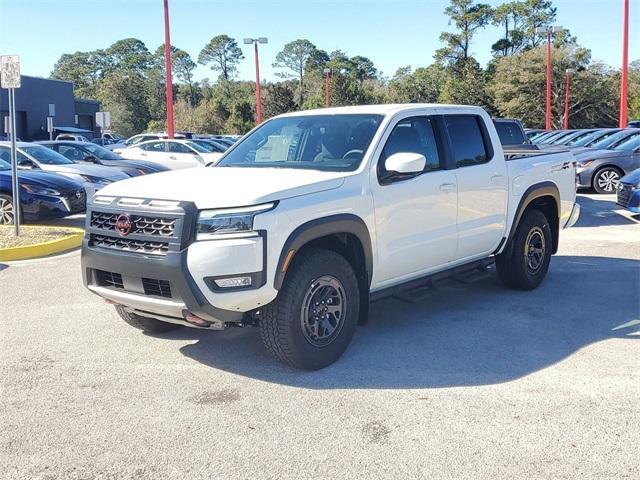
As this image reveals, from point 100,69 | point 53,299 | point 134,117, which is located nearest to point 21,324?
point 53,299

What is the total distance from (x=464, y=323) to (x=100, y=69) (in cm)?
13427

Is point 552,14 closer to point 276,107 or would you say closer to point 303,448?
point 276,107

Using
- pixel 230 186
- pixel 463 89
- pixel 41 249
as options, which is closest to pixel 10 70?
pixel 41 249

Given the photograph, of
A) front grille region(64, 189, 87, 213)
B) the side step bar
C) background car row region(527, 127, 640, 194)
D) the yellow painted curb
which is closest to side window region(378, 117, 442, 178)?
the side step bar

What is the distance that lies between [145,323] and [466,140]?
130 inches

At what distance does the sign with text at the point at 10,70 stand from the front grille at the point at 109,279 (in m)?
6.07

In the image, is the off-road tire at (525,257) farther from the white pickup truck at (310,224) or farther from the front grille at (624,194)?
the front grille at (624,194)

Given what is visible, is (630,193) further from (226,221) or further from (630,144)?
(226,221)

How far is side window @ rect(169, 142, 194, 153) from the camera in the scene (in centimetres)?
2208

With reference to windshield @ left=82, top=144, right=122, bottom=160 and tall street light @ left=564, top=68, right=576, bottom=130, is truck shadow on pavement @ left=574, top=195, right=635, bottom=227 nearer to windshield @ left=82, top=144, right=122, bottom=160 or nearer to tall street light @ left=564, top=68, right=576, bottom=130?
windshield @ left=82, top=144, right=122, bottom=160

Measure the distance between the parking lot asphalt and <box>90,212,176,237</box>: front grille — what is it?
1034mm

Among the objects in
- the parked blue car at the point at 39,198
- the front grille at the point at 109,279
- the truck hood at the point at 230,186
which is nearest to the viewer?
the truck hood at the point at 230,186

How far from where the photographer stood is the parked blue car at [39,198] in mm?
11117

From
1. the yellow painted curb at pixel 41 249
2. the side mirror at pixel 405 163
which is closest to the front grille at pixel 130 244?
the side mirror at pixel 405 163
